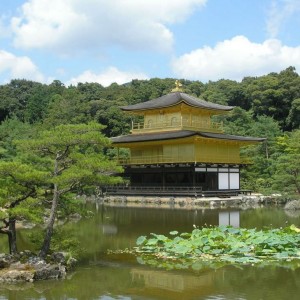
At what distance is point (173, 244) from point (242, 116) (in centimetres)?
4108

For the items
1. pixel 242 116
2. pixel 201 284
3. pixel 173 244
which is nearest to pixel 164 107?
pixel 242 116

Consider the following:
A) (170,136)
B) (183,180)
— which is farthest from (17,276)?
(183,180)

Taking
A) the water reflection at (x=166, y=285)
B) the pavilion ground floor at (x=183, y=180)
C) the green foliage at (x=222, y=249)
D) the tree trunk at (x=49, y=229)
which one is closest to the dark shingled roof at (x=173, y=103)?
the pavilion ground floor at (x=183, y=180)

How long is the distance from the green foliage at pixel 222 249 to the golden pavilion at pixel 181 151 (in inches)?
743

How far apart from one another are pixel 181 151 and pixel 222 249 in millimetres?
22469

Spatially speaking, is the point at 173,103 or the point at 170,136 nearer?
the point at 170,136

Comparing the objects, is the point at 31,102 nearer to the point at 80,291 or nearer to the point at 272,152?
the point at 272,152

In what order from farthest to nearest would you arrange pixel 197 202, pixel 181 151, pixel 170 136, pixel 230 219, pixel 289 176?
pixel 181 151 → pixel 170 136 → pixel 197 202 → pixel 289 176 → pixel 230 219

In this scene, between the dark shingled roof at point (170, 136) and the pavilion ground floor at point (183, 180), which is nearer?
the pavilion ground floor at point (183, 180)

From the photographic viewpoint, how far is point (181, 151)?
34.4 meters

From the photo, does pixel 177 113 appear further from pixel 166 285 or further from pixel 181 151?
pixel 166 285

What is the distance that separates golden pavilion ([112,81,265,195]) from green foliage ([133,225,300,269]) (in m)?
18.9

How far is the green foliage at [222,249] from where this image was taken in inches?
446

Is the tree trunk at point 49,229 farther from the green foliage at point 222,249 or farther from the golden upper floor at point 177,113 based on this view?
the golden upper floor at point 177,113
